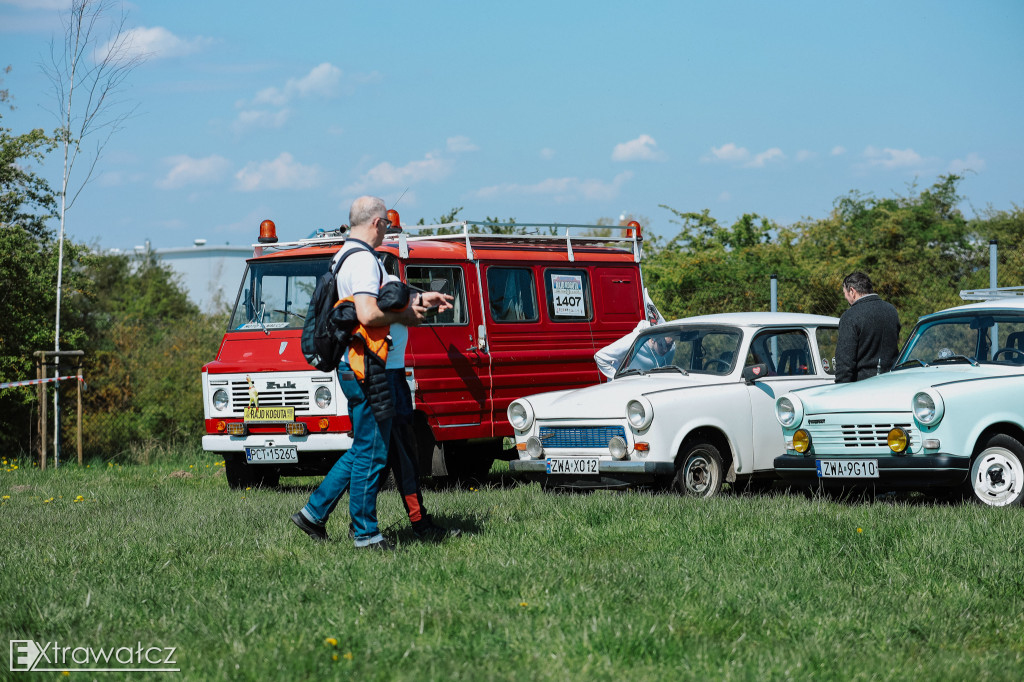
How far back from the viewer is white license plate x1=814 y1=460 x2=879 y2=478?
8.25 metres

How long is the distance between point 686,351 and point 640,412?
132 centimetres

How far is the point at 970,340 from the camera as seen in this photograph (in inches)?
357

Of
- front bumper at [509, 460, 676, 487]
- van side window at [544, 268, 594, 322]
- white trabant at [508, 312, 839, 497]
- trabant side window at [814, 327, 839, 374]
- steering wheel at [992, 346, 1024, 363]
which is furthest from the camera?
van side window at [544, 268, 594, 322]

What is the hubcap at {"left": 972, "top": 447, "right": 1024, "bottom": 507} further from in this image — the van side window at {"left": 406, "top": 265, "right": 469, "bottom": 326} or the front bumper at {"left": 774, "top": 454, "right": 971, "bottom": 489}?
the van side window at {"left": 406, "top": 265, "right": 469, "bottom": 326}

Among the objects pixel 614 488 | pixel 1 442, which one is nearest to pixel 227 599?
pixel 614 488

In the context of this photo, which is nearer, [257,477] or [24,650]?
[24,650]

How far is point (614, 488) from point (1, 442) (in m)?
12.6

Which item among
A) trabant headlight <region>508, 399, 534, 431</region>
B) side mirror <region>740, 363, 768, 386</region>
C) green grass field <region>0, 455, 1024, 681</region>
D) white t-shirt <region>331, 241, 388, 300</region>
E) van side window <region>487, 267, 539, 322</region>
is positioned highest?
van side window <region>487, 267, 539, 322</region>

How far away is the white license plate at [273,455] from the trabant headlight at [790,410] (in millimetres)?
4621

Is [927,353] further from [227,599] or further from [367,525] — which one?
[227,599]

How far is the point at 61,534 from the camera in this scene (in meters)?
→ 7.55

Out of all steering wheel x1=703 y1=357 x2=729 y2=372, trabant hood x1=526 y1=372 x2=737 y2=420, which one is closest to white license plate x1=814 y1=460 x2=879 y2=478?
trabant hood x1=526 y1=372 x2=737 y2=420

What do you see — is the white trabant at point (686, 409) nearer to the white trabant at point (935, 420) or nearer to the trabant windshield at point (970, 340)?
the white trabant at point (935, 420)

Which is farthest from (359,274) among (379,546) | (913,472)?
(913,472)
